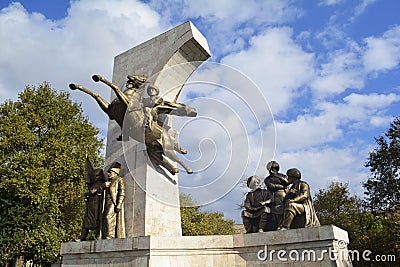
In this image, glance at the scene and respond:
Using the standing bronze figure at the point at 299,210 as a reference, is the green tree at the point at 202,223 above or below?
above

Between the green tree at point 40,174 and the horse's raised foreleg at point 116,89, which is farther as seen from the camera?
the green tree at point 40,174

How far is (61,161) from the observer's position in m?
20.9

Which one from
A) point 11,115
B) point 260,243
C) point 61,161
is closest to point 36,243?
Answer: point 61,161

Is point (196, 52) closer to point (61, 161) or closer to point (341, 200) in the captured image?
point (61, 161)

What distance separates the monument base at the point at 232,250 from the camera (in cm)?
796

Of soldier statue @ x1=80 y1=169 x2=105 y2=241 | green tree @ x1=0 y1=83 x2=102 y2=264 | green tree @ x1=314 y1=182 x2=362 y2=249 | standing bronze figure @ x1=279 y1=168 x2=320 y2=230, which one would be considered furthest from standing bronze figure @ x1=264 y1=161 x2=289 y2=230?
green tree @ x1=314 y1=182 x2=362 y2=249

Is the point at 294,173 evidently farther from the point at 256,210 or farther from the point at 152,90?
the point at 152,90

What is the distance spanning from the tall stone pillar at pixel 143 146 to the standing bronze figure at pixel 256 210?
2448 millimetres

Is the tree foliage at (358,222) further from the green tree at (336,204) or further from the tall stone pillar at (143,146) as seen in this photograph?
the tall stone pillar at (143,146)

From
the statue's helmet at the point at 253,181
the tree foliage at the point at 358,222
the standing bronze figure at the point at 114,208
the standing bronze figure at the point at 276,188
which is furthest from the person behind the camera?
the tree foliage at the point at 358,222

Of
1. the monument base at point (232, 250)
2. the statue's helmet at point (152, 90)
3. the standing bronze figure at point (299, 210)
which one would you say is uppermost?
the statue's helmet at point (152, 90)

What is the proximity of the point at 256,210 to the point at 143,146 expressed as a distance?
3.74m

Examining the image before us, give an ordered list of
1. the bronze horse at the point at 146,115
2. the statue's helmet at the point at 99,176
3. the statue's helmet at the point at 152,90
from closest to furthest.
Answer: the bronze horse at the point at 146,115 < the statue's helmet at the point at 99,176 < the statue's helmet at the point at 152,90

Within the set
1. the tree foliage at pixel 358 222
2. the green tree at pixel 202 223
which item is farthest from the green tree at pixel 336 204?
the green tree at pixel 202 223
